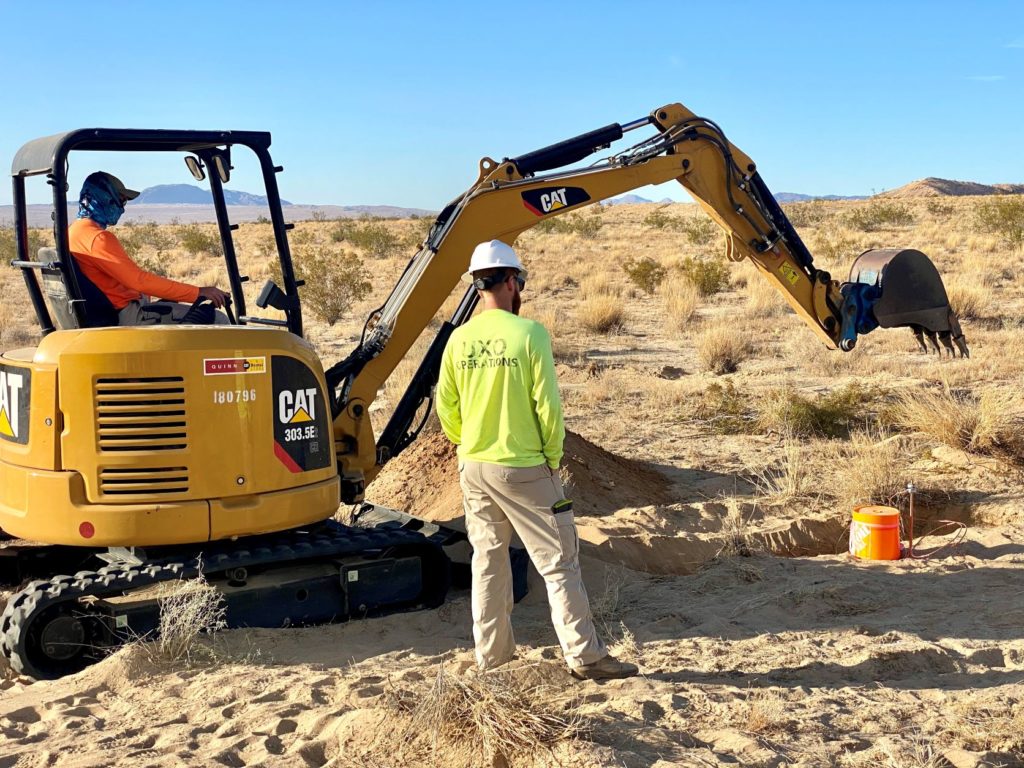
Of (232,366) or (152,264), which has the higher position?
(152,264)

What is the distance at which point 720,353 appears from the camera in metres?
15.9

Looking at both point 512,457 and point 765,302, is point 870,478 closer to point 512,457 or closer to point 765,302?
point 512,457

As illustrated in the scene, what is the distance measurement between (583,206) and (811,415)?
5052 millimetres

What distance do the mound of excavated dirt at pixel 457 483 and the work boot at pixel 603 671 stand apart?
379 centimetres

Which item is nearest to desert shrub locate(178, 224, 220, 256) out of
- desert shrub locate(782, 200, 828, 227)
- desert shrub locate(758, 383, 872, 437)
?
desert shrub locate(782, 200, 828, 227)

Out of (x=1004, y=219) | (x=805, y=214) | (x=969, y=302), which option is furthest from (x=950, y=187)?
(x=969, y=302)

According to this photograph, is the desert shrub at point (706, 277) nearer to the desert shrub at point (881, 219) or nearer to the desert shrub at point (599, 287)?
the desert shrub at point (599, 287)

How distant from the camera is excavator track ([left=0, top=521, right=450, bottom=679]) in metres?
6.04

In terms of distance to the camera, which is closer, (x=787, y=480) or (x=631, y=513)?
(x=631, y=513)

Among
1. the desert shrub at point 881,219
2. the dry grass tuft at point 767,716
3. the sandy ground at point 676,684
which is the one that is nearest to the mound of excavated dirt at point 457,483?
the sandy ground at point 676,684

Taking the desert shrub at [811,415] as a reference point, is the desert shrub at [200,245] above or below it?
above

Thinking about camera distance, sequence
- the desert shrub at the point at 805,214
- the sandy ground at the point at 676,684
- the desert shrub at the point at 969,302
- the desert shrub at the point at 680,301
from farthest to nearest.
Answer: the desert shrub at the point at 805,214, the desert shrub at the point at 680,301, the desert shrub at the point at 969,302, the sandy ground at the point at 676,684

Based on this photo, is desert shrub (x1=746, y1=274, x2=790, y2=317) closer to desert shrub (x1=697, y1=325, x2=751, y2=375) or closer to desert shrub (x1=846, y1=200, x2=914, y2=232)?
desert shrub (x1=697, y1=325, x2=751, y2=375)

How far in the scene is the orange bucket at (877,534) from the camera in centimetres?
809
